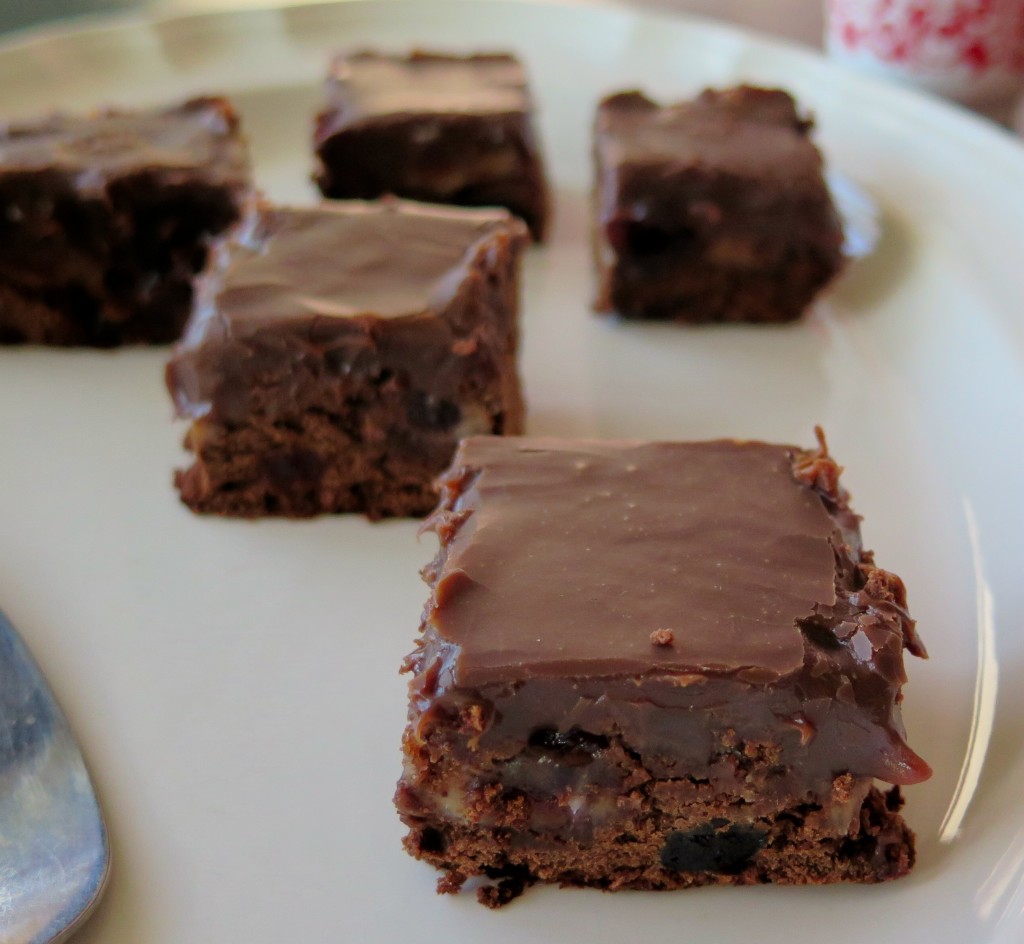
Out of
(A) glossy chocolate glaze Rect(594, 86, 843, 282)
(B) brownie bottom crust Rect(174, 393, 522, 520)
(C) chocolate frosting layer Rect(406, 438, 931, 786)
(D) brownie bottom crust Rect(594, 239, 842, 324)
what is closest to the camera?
(C) chocolate frosting layer Rect(406, 438, 931, 786)

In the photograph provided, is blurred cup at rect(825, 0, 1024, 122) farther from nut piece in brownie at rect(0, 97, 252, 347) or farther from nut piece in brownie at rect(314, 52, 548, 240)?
nut piece in brownie at rect(0, 97, 252, 347)

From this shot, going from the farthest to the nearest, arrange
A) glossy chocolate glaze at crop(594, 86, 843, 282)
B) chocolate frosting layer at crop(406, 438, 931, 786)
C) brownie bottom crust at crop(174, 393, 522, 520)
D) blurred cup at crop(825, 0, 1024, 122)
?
blurred cup at crop(825, 0, 1024, 122) < glossy chocolate glaze at crop(594, 86, 843, 282) < brownie bottom crust at crop(174, 393, 522, 520) < chocolate frosting layer at crop(406, 438, 931, 786)

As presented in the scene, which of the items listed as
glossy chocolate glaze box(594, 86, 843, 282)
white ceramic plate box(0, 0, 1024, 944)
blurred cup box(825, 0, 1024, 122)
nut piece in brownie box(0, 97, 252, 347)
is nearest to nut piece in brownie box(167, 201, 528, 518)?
white ceramic plate box(0, 0, 1024, 944)

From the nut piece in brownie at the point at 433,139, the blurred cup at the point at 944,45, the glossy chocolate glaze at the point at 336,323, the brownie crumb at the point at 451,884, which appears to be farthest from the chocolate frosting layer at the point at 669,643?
the blurred cup at the point at 944,45

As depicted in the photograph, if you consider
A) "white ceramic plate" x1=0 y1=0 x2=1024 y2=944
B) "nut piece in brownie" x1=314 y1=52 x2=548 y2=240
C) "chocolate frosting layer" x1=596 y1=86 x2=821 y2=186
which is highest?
"chocolate frosting layer" x1=596 y1=86 x2=821 y2=186

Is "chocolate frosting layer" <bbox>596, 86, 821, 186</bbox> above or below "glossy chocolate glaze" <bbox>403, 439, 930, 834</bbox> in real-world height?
above

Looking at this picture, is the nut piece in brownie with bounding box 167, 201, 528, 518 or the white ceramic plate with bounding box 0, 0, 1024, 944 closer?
the white ceramic plate with bounding box 0, 0, 1024, 944

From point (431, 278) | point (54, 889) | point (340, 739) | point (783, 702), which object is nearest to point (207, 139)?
point (431, 278)

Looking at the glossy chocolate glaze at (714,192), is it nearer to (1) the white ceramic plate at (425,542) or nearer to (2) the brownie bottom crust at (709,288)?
(2) the brownie bottom crust at (709,288)

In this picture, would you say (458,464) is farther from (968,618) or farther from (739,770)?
(968,618)
